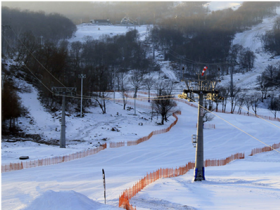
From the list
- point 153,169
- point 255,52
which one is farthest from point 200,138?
Answer: point 255,52

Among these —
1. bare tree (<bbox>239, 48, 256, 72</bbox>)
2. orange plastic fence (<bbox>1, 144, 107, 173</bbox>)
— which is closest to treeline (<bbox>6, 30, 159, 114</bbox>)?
orange plastic fence (<bbox>1, 144, 107, 173</bbox>)

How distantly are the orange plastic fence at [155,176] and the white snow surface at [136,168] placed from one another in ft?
1.37

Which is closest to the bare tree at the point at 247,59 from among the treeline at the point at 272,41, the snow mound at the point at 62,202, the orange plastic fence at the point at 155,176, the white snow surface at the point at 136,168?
the treeline at the point at 272,41

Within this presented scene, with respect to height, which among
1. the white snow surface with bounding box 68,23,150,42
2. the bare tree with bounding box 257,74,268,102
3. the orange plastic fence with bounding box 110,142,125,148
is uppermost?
the white snow surface with bounding box 68,23,150,42

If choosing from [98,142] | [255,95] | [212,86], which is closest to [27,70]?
[98,142]

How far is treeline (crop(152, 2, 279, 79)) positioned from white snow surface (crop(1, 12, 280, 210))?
67433 millimetres

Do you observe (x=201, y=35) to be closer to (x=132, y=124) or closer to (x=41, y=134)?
(x=132, y=124)

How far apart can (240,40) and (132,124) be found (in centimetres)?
10380

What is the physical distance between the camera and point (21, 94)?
51906 mm

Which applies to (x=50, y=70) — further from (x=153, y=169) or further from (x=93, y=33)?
(x=93, y=33)

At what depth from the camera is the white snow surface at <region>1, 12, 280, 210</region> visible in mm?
13500

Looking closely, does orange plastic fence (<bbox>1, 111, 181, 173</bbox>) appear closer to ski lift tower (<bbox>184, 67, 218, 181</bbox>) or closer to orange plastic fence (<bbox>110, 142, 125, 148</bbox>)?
orange plastic fence (<bbox>110, 142, 125, 148</bbox>)

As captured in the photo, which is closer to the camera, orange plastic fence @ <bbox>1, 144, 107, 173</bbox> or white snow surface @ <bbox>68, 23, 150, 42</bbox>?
orange plastic fence @ <bbox>1, 144, 107, 173</bbox>

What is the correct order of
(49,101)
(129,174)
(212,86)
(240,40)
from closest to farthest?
(212,86), (129,174), (49,101), (240,40)
